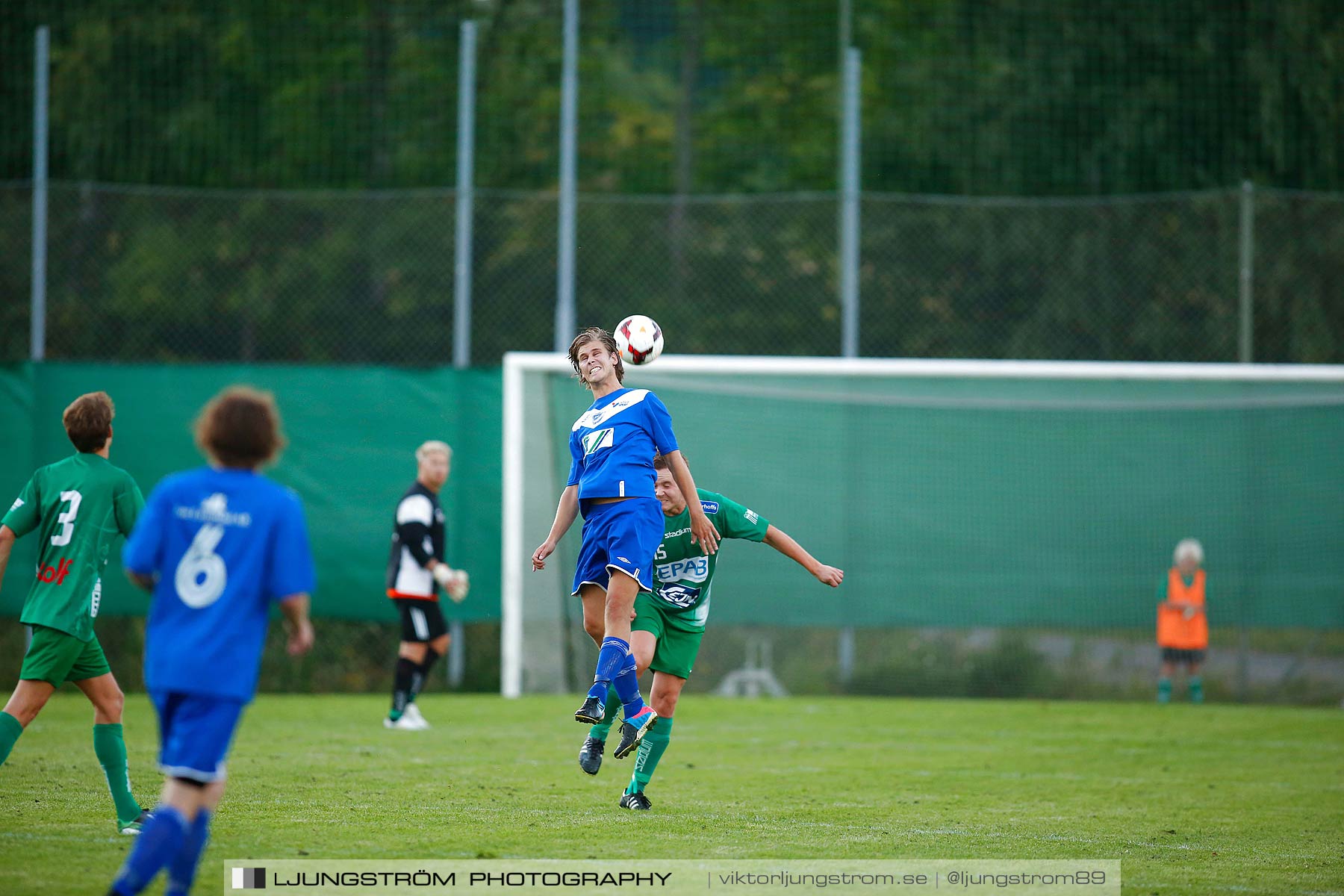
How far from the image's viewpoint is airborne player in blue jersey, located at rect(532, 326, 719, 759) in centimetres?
661

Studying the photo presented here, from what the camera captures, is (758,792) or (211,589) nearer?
(211,589)

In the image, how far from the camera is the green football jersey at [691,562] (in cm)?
713

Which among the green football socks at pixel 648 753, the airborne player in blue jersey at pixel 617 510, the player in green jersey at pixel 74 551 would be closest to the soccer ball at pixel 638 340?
the airborne player in blue jersey at pixel 617 510

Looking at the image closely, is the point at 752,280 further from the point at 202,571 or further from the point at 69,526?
the point at 202,571

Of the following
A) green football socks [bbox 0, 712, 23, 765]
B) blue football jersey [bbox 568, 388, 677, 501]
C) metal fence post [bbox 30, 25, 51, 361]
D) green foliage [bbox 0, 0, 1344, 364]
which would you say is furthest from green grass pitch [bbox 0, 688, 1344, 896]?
green foliage [bbox 0, 0, 1344, 364]

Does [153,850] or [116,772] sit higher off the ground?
[153,850]

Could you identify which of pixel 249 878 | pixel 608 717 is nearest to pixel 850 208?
pixel 608 717

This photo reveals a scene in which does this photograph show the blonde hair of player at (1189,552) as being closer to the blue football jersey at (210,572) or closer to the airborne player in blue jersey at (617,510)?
the airborne player in blue jersey at (617,510)

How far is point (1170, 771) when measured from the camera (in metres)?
9.17

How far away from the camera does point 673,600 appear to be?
7.12m

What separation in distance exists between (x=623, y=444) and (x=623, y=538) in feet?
1.45

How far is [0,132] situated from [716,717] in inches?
399

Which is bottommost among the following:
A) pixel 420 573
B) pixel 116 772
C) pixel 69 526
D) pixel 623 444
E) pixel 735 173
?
pixel 116 772

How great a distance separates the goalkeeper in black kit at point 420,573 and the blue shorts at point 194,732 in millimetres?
6474
